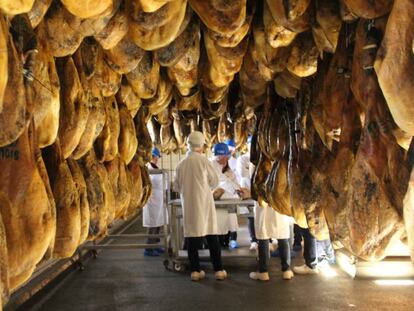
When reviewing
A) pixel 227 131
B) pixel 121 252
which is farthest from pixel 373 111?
pixel 121 252

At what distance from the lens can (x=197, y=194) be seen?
213 inches

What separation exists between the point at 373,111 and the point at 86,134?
977 mm

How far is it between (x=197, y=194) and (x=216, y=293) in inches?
47.3

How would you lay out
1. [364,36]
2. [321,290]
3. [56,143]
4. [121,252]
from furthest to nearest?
[121,252], [321,290], [56,143], [364,36]

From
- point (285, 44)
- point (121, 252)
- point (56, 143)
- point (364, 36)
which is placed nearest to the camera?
point (364, 36)

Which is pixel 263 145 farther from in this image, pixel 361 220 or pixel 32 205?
pixel 32 205

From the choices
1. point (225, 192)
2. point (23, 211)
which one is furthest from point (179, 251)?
point (23, 211)

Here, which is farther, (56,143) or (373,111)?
(56,143)

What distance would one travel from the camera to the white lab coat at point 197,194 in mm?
5383

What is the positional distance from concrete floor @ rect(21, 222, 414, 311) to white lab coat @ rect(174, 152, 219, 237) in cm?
69

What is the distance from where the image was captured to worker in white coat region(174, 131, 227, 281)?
5387 millimetres

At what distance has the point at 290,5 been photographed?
1236mm

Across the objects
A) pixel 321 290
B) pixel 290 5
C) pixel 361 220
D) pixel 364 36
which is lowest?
pixel 321 290

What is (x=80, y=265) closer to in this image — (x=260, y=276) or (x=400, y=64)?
(x=260, y=276)
